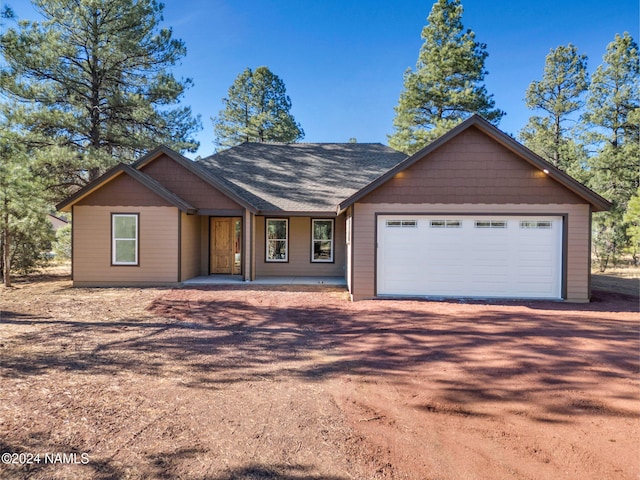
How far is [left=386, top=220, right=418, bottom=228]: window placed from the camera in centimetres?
1054

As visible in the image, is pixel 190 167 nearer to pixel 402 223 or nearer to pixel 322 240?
pixel 322 240

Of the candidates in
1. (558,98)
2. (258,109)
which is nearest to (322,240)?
(258,109)

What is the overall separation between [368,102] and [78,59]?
65.5 ft

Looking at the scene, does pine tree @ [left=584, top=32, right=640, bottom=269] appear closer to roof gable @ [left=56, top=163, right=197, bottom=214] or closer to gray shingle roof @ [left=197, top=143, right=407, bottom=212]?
gray shingle roof @ [left=197, top=143, right=407, bottom=212]

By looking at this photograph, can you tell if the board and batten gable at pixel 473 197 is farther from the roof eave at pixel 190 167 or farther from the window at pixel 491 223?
the roof eave at pixel 190 167

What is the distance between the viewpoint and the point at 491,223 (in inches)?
408

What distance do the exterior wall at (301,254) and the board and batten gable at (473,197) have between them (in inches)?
176

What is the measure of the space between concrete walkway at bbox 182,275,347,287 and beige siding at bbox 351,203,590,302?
2.55m

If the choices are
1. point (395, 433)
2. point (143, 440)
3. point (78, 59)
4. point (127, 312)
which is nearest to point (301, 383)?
point (395, 433)

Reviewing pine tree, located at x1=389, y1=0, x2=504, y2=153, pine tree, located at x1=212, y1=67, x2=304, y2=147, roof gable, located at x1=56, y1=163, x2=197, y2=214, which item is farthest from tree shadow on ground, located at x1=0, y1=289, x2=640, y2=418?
pine tree, located at x1=212, y1=67, x2=304, y2=147

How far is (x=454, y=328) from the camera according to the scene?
23.5ft

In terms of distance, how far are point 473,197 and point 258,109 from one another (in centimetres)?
2590

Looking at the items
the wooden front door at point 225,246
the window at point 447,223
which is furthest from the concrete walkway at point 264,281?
the window at point 447,223

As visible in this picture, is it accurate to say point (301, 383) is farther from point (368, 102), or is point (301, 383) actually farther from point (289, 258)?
point (368, 102)
